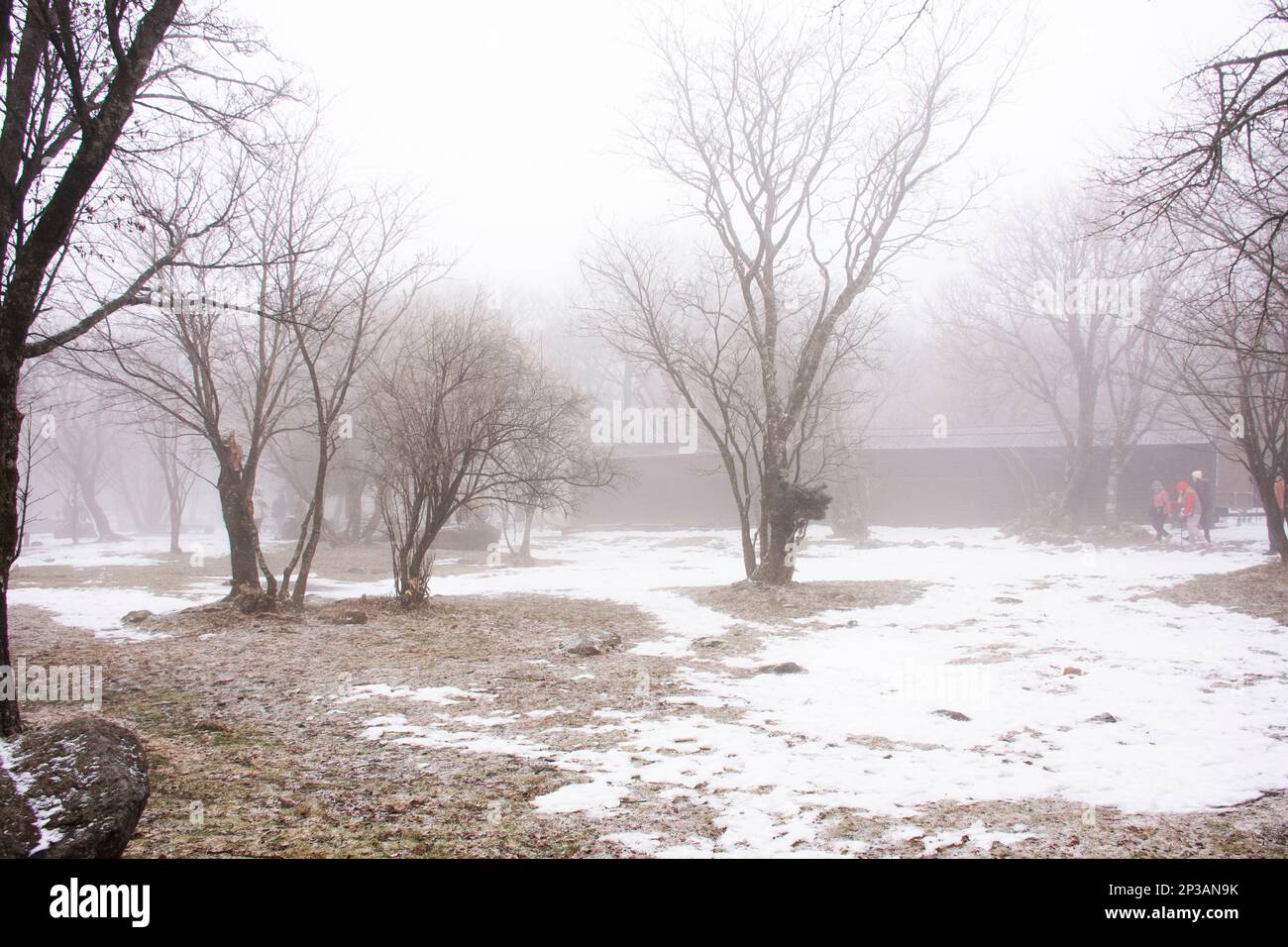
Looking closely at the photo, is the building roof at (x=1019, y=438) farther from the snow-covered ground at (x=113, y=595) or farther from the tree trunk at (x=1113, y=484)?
the snow-covered ground at (x=113, y=595)

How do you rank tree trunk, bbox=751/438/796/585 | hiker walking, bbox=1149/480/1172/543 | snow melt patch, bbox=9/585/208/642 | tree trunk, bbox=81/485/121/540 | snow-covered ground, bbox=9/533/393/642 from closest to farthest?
snow melt patch, bbox=9/585/208/642, snow-covered ground, bbox=9/533/393/642, tree trunk, bbox=751/438/796/585, hiker walking, bbox=1149/480/1172/543, tree trunk, bbox=81/485/121/540

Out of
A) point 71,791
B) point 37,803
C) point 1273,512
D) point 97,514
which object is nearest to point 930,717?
point 71,791

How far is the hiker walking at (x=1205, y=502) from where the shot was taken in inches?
888

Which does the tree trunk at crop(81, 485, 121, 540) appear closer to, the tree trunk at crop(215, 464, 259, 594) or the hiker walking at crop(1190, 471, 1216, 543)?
the tree trunk at crop(215, 464, 259, 594)

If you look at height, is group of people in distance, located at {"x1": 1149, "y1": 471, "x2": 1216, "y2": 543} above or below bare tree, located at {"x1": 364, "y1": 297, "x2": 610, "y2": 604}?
below

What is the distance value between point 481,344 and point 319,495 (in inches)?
141

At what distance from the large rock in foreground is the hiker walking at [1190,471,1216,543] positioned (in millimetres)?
25650

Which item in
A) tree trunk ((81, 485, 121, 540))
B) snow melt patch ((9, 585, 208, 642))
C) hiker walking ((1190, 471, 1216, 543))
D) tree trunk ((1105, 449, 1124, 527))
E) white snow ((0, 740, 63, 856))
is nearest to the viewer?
white snow ((0, 740, 63, 856))

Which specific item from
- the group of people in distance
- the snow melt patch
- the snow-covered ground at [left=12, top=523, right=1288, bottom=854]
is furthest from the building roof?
the snow melt patch

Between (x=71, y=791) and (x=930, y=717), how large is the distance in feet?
19.6

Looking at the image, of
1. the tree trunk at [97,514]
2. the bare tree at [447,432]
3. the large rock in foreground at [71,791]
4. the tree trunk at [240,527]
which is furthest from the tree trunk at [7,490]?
the tree trunk at [97,514]

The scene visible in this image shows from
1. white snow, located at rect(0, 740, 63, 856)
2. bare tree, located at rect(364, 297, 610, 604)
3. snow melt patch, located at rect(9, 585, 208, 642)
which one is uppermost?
bare tree, located at rect(364, 297, 610, 604)

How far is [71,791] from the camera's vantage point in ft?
12.2

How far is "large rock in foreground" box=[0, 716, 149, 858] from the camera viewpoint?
11.3 feet
